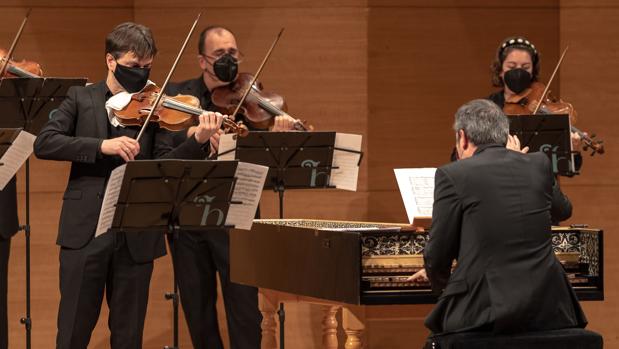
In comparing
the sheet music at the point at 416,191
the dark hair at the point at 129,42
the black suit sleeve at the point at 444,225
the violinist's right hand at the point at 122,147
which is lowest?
the black suit sleeve at the point at 444,225

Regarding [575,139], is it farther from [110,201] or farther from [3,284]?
[3,284]

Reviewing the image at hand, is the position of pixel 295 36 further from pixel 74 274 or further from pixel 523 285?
pixel 523 285

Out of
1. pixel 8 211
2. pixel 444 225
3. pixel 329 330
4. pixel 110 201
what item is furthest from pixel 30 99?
pixel 444 225

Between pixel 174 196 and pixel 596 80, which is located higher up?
pixel 596 80

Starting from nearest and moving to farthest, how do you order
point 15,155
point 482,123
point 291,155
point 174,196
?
point 482,123, point 174,196, point 15,155, point 291,155

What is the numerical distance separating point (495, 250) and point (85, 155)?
4.97 feet

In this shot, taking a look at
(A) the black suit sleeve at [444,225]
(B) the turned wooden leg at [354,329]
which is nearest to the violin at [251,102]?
(B) the turned wooden leg at [354,329]

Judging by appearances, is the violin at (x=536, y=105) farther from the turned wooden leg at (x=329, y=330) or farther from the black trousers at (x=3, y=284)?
the black trousers at (x=3, y=284)

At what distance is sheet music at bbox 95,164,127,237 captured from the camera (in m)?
3.83

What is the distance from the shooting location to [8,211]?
4.96m

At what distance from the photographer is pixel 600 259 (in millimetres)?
4285

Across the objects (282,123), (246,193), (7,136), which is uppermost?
(282,123)

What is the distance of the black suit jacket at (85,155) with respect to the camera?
13.9ft

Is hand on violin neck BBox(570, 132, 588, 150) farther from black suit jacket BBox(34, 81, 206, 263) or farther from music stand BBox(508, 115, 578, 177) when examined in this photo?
black suit jacket BBox(34, 81, 206, 263)
